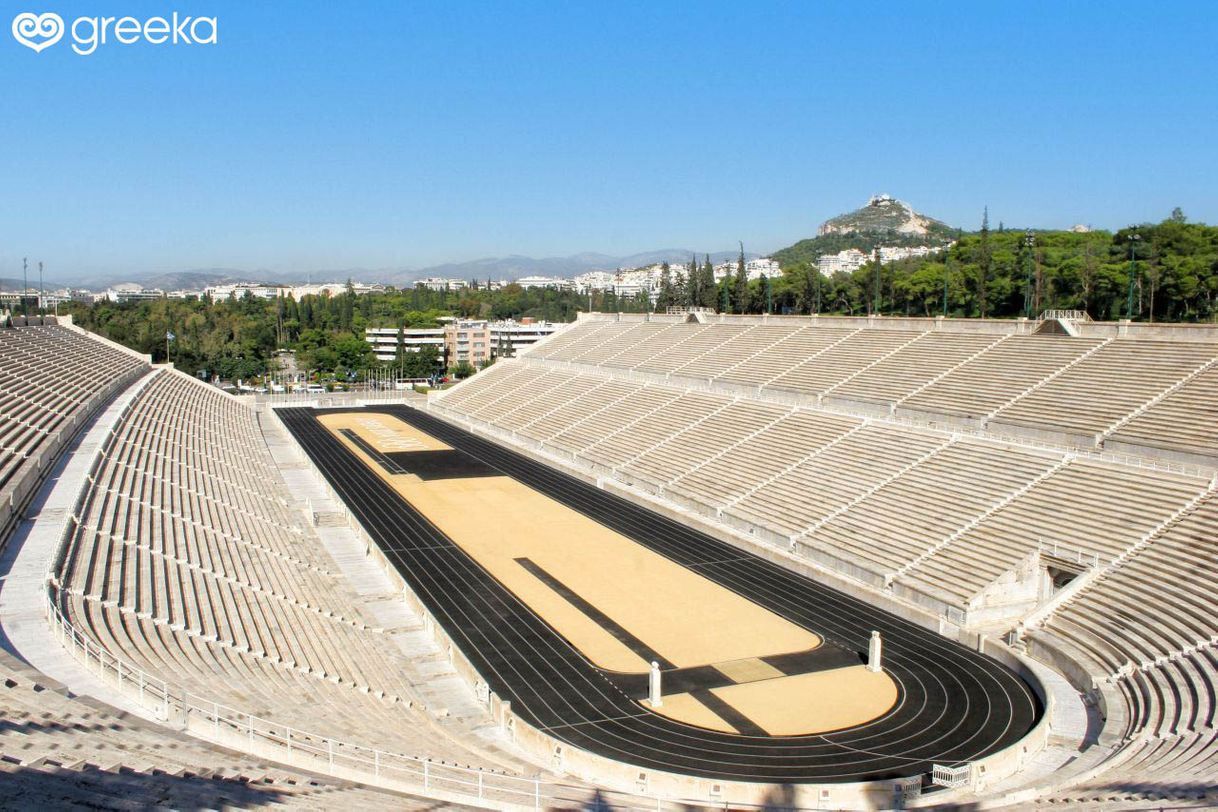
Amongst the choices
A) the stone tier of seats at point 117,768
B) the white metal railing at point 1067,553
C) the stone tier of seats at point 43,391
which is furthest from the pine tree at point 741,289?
the stone tier of seats at point 117,768

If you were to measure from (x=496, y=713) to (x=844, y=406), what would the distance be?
18.7 meters

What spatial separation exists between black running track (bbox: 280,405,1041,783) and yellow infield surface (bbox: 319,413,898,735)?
0.39 metres

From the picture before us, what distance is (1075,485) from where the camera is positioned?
66.2 feet

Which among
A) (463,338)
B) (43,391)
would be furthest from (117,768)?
(463,338)

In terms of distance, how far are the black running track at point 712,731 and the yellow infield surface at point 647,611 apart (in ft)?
1.28

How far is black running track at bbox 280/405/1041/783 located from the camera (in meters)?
12.8

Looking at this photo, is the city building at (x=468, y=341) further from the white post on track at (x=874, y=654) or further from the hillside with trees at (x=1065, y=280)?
the white post on track at (x=874, y=654)

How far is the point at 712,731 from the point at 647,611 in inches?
215

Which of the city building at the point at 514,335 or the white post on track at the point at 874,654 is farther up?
the city building at the point at 514,335

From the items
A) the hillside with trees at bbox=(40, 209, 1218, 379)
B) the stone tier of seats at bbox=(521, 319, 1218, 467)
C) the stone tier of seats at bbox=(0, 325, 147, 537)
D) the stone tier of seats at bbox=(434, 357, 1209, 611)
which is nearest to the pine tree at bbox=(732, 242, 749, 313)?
the hillside with trees at bbox=(40, 209, 1218, 379)

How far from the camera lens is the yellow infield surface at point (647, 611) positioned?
14555 mm

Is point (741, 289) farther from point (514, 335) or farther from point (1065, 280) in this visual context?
point (514, 335)

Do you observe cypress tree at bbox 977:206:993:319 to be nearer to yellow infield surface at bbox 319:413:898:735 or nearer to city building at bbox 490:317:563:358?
yellow infield surface at bbox 319:413:898:735

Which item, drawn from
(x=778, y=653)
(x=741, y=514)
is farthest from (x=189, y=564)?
(x=741, y=514)
